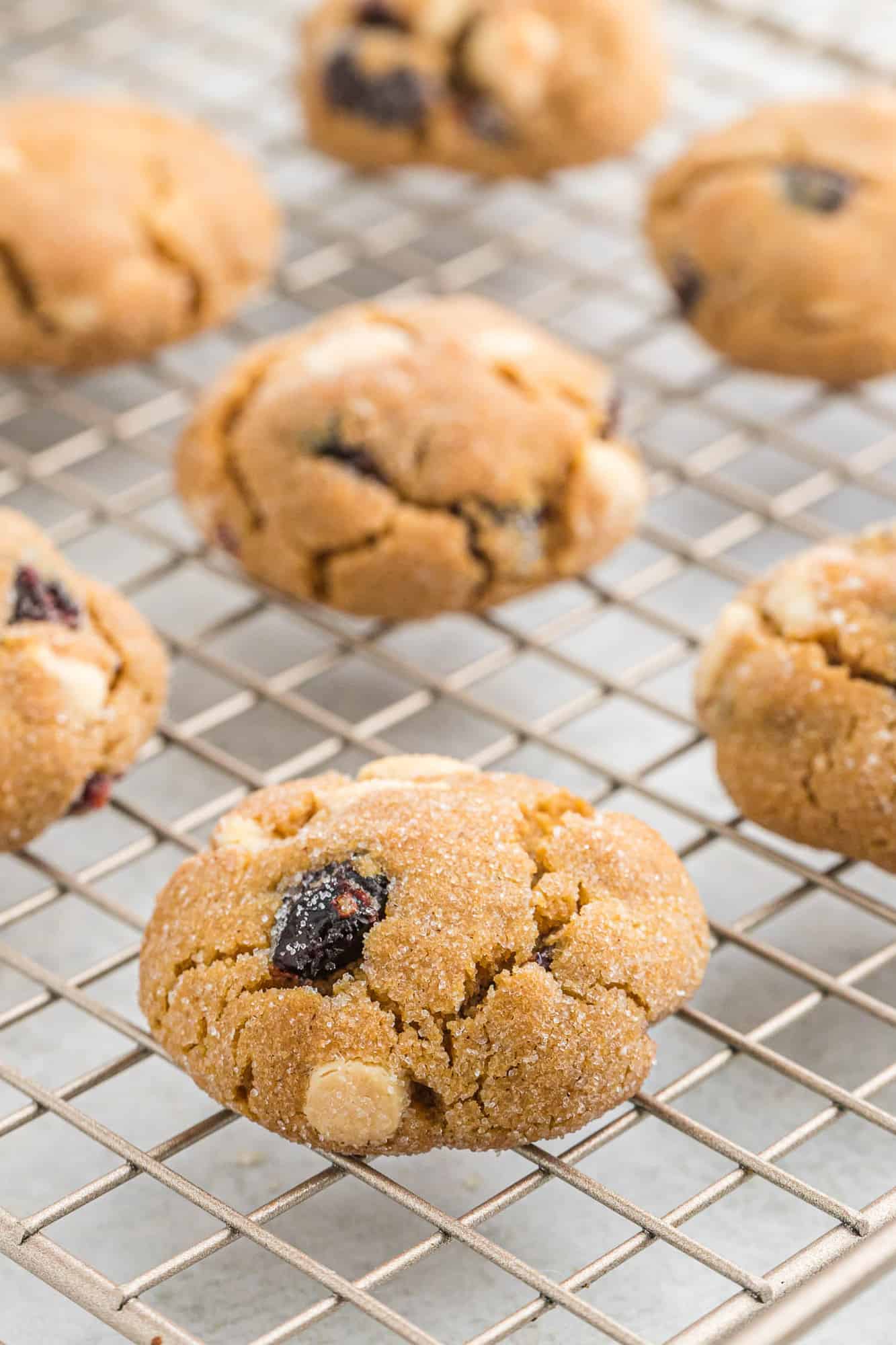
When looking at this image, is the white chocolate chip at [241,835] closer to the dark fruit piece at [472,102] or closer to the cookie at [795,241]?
the cookie at [795,241]

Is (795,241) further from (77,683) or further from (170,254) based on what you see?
(77,683)

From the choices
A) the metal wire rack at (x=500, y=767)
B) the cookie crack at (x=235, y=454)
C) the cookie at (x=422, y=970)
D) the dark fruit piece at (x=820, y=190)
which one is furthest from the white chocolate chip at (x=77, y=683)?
the dark fruit piece at (x=820, y=190)

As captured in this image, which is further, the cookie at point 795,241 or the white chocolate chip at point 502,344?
the cookie at point 795,241

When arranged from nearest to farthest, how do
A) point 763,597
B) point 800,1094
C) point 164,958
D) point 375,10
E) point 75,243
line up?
point 164,958
point 800,1094
point 763,597
point 75,243
point 375,10

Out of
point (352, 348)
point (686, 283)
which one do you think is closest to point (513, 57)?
point (686, 283)

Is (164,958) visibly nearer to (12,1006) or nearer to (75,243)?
(12,1006)

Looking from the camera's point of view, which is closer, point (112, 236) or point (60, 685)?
point (60, 685)

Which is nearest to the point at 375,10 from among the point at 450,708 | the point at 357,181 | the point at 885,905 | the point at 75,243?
the point at 357,181
